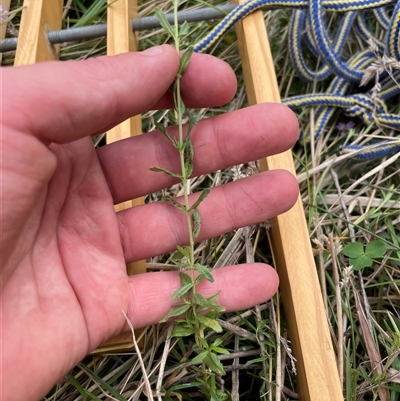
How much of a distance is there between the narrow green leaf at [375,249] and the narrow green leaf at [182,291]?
39 centimetres

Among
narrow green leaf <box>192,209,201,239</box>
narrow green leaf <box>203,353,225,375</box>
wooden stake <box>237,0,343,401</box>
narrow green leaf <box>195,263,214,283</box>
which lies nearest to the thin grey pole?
wooden stake <box>237,0,343,401</box>

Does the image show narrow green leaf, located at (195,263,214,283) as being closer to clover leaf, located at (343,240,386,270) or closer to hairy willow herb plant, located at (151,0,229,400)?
hairy willow herb plant, located at (151,0,229,400)

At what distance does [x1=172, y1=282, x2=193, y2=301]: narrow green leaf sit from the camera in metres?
0.83

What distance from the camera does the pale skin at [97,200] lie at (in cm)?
75

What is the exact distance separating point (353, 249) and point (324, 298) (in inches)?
4.7

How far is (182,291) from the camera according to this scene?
831 millimetres

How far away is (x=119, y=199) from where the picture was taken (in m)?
0.96

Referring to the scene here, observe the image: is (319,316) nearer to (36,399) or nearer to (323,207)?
(323,207)

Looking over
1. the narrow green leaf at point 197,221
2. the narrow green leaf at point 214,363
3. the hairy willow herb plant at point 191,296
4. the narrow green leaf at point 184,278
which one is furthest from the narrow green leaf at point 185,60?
the narrow green leaf at point 214,363

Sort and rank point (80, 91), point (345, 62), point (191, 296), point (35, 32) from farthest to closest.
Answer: point (345, 62) < point (35, 32) < point (191, 296) < point (80, 91)

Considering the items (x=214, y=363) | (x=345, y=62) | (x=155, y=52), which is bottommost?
(x=214, y=363)

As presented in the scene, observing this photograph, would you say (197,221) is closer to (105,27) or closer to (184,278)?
(184,278)

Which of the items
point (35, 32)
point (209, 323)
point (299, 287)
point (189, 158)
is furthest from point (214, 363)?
point (35, 32)

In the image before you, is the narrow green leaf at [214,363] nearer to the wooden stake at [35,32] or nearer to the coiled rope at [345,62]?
the coiled rope at [345,62]
